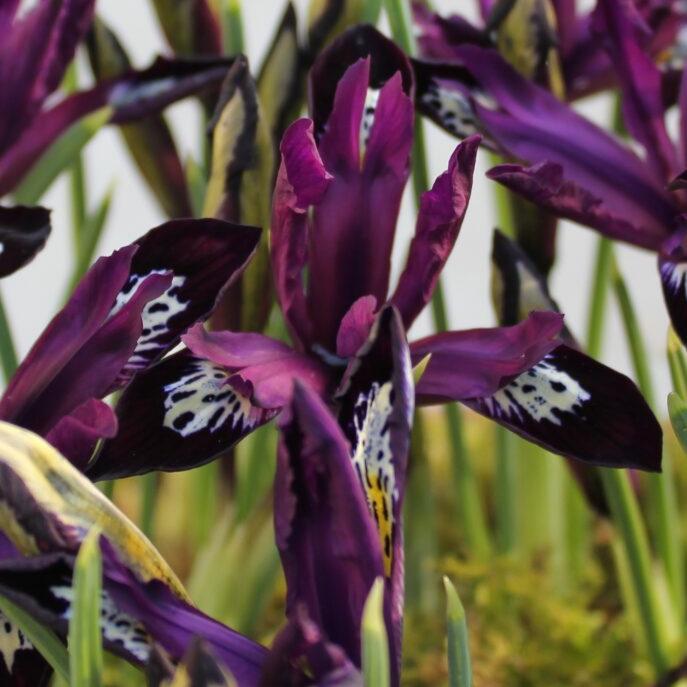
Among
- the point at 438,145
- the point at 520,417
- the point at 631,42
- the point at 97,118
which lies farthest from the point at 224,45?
the point at 438,145

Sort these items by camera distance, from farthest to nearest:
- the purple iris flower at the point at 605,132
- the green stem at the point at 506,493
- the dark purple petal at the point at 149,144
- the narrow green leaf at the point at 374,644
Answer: the green stem at the point at 506,493
the dark purple petal at the point at 149,144
the purple iris flower at the point at 605,132
the narrow green leaf at the point at 374,644

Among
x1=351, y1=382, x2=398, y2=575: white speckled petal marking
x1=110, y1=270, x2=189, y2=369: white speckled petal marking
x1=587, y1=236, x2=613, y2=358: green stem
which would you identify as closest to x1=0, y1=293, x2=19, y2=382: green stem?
x1=110, y1=270, x2=189, y2=369: white speckled petal marking

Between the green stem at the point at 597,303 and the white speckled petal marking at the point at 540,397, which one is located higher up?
the green stem at the point at 597,303

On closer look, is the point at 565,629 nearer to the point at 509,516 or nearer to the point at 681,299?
the point at 509,516

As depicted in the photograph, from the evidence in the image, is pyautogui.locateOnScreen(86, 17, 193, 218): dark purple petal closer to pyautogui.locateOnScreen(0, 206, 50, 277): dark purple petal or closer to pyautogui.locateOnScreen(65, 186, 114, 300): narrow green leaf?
pyautogui.locateOnScreen(65, 186, 114, 300): narrow green leaf

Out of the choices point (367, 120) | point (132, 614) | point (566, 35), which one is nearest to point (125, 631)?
point (132, 614)

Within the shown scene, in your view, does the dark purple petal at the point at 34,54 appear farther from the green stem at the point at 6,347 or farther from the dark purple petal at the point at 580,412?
the dark purple petal at the point at 580,412

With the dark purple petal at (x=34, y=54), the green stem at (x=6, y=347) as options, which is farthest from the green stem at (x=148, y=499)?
the dark purple petal at (x=34, y=54)

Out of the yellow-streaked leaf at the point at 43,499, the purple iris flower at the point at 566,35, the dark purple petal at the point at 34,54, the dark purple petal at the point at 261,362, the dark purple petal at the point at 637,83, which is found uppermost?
the purple iris flower at the point at 566,35
